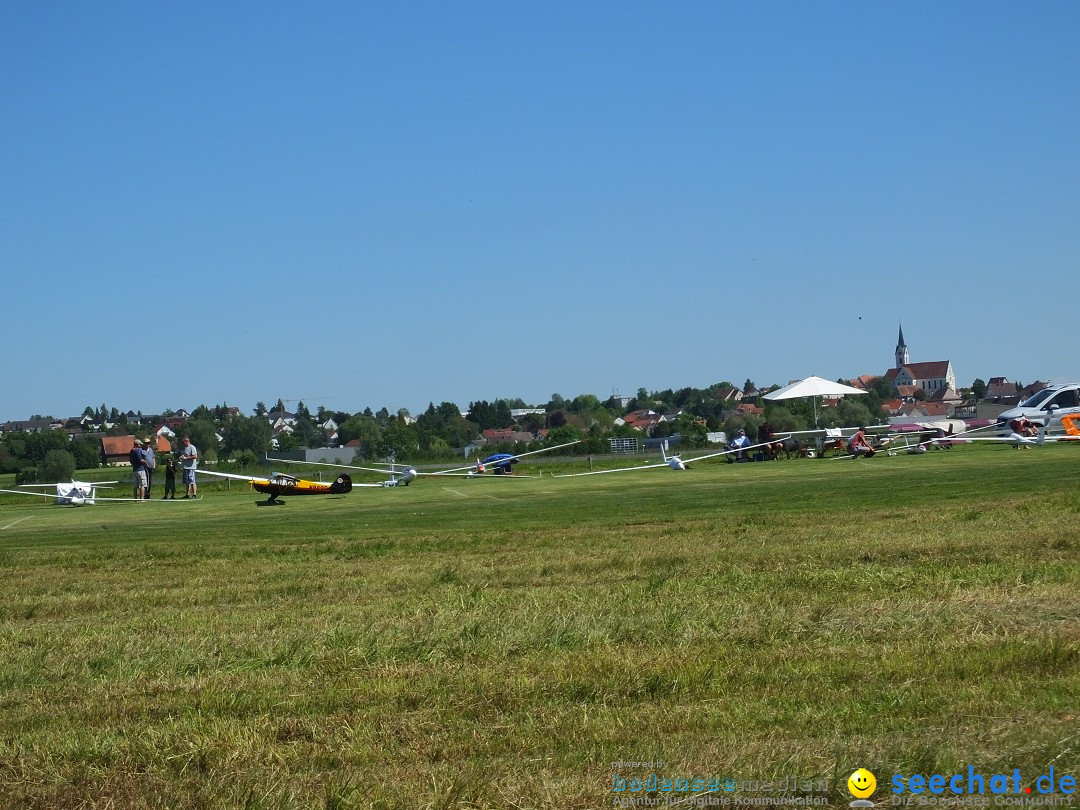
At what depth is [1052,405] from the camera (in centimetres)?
3444

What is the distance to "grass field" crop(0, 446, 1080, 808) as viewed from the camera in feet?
15.8

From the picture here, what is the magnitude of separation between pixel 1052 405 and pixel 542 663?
104ft

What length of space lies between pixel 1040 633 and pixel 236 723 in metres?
4.43

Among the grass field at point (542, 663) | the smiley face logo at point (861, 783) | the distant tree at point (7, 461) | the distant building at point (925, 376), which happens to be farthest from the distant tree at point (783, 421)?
the distant building at point (925, 376)

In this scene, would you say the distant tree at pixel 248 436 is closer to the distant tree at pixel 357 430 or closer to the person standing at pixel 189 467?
the distant tree at pixel 357 430

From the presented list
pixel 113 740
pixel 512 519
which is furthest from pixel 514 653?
pixel 512 519

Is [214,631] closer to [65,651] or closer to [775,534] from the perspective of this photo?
[65,651]

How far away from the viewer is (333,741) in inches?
211

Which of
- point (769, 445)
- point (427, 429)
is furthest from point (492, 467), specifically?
point (427, 429)

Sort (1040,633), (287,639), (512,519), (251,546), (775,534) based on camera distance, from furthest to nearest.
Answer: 1. (512,519)
2. (251,546)
3. (775,534)
4. (287,639)
5. (1040,633)

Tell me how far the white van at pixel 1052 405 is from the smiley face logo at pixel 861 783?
3220 centimetres

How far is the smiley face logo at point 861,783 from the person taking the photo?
14.2 ft

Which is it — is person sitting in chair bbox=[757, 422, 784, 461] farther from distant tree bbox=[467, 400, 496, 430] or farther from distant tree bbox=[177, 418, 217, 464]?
distant tree bbox=[467, 400, 496, 430]

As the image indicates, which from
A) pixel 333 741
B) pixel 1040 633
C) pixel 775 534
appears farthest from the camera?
pixel 775 534
